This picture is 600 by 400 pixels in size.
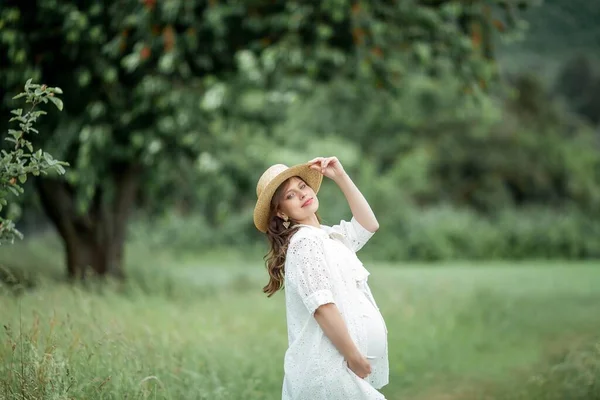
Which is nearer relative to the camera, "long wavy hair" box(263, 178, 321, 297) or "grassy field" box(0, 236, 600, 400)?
"long wavy hair" box(263, 178, 321, 297)

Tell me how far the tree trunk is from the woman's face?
7820 mm

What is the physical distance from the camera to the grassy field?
4.55 meters

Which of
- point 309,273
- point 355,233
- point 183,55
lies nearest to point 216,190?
point 183,55

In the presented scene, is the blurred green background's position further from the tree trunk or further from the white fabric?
the white fabric

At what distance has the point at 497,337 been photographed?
8781 mm

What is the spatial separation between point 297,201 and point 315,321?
600mm

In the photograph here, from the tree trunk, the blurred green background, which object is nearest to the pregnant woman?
the blurred green background

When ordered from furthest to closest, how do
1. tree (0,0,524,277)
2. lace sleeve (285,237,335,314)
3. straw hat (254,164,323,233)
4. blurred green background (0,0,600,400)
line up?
tree (0,0,524,277)
blurred green background (0,0,600,400)
straw hat (254,164,323,233)
lace sleeve (285,237,335,314)

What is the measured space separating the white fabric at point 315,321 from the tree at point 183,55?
193 inches

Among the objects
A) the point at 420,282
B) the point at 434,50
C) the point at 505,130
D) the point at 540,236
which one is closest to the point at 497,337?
the point at 434,50

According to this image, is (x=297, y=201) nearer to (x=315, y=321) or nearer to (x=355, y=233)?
(x=355, y=233)

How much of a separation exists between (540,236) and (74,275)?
43.5 feet

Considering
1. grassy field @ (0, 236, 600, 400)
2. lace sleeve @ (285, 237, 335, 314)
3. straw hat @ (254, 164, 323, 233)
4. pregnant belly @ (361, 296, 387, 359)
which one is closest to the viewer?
lace sleeve @ (285, 237, 335, 314)

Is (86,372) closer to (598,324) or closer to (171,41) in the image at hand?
(171,41)
